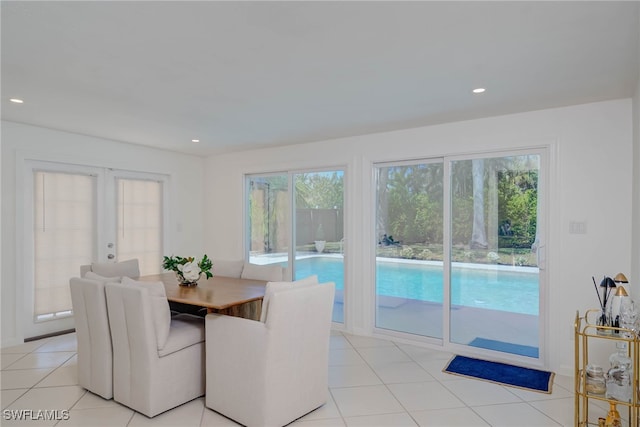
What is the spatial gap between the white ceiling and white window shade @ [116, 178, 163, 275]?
153cm

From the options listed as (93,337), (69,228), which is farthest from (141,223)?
(93,337)

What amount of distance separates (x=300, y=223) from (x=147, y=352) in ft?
9.57

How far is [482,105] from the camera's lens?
3.35m

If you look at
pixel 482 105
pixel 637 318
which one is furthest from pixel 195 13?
pixel 637 318

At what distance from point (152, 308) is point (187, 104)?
1.75 meters

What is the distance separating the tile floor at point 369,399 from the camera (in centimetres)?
262

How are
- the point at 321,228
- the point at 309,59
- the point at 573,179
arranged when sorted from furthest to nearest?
the point at 321,228, the point at 573,179, the point at 309,59

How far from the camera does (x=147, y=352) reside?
260 cm

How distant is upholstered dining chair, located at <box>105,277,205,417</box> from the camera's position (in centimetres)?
260

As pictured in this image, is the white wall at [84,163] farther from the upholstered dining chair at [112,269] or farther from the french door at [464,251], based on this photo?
the french door at [464,251]

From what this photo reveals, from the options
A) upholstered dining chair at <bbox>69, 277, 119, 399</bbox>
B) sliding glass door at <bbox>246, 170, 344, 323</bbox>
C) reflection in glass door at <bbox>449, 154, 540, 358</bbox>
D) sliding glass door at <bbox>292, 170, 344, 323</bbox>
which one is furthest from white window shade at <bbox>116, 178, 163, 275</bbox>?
reflection in glass door at <bbox>449, 154, 540, 358</bbox>

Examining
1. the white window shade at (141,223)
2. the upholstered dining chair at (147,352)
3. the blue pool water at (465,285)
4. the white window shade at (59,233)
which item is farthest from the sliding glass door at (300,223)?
the upholstered dining chair at (147,352)

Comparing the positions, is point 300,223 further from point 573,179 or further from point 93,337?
point 573,179

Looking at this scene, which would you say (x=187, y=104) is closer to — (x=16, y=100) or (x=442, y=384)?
(x=16, y=100)
